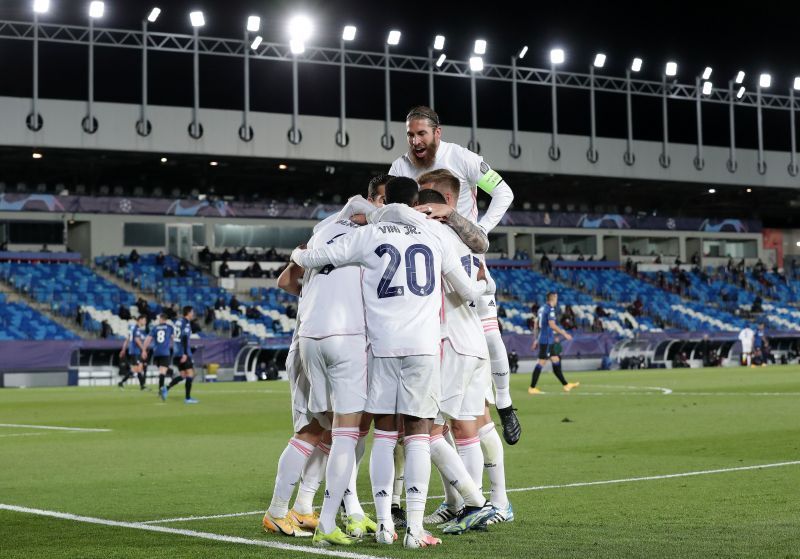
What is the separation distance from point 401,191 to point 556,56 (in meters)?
50.0

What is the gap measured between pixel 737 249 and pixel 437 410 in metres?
73.0

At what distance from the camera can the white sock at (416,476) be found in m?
6.57

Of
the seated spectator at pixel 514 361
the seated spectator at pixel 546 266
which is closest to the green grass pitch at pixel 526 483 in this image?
the seated spectator at pixel 514 361

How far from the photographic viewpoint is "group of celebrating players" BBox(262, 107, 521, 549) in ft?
22.1

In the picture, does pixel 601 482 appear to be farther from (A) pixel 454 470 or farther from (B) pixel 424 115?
(B) pixel 424 115

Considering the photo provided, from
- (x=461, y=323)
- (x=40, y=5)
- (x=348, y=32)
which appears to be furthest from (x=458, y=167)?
(x=348, y=32)

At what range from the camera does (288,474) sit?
7.20 m

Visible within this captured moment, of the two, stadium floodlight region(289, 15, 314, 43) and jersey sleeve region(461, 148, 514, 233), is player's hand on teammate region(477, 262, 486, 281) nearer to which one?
jersey sleeve region(461, 148, 514, 233)

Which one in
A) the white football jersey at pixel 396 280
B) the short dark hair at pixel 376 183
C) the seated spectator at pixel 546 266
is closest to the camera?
the white football jersey at pixel 396 280

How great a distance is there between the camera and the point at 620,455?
11875mm

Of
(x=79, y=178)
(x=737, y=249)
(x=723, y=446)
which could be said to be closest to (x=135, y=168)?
(x=79, y=178)

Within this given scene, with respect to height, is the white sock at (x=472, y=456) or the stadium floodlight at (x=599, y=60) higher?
the stadium floodlight at (x=599, y=60)

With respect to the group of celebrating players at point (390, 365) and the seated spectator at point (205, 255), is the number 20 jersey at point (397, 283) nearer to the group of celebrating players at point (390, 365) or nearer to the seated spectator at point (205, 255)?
the group of celebrating players at point (390, 365)

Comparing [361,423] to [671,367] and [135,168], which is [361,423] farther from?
[135,168]
